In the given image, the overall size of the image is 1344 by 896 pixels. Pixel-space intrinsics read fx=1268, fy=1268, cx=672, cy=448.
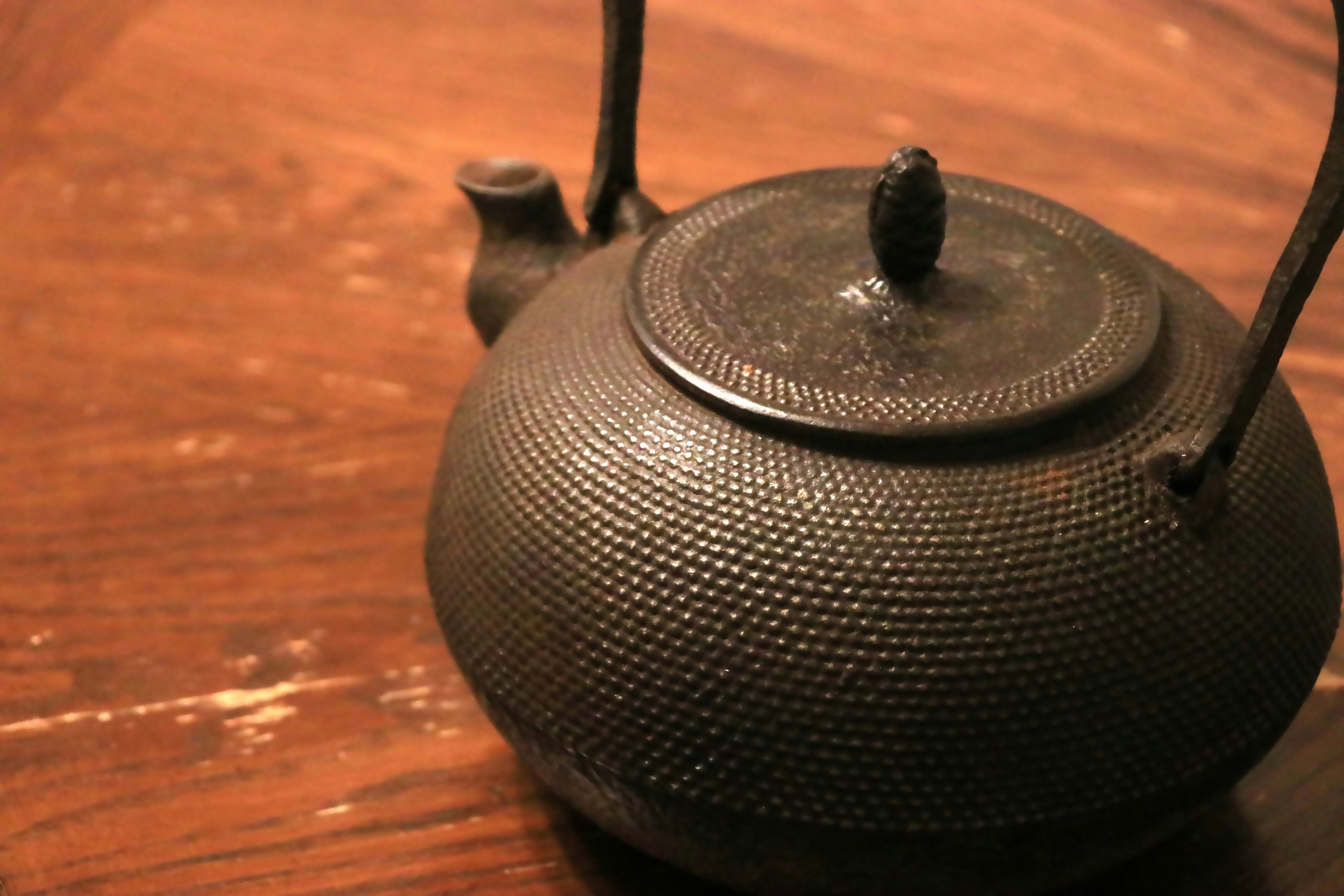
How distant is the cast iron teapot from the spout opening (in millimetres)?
249

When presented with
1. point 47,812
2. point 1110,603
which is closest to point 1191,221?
point 1110,603

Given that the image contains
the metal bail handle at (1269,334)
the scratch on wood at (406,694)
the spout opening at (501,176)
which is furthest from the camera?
the scratch on wood at (406,694)

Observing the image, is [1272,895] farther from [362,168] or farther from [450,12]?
[450,12]

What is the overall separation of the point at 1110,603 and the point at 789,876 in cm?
24

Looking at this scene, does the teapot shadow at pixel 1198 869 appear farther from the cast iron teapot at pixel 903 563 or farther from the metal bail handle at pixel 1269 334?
the metal bail handle at pixel 1269 334

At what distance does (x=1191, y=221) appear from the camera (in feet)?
5.83

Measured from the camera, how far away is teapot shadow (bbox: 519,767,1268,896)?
936mm

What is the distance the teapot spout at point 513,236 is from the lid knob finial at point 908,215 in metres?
0.33

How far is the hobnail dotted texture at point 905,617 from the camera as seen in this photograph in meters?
0.68

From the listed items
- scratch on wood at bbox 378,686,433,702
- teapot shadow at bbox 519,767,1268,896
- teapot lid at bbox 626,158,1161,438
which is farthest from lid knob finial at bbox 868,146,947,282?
scratch on wood at bbox 378,686,433,702

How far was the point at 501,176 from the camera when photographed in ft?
3.51

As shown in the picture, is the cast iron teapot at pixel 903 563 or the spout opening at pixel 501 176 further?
the spout opening at pixel 501 176

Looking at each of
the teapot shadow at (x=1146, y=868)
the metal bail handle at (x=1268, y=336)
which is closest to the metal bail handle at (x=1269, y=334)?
the metal bail handle at (x=1268, y=336)

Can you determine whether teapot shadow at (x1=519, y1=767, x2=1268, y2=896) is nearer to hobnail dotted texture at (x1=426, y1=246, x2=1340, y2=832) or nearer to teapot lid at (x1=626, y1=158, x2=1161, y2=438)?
hobnail dotted texture at (x1=426, y1=246, x2=1340, y2=832)
